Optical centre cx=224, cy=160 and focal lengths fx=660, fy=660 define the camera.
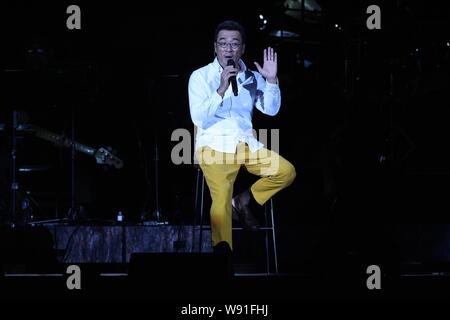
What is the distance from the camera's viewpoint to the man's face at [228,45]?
447 cm

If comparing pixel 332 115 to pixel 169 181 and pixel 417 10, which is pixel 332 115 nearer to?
pixel 417 10

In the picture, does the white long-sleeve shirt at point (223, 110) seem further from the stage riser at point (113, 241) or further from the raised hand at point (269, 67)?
the stage riser at point (113, 241)

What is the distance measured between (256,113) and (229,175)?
1.86m

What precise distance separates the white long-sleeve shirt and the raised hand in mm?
56

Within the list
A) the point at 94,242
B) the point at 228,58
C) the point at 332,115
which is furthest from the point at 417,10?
the point at 94,242

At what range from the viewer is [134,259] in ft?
9.87

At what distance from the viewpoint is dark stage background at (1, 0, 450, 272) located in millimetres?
5707

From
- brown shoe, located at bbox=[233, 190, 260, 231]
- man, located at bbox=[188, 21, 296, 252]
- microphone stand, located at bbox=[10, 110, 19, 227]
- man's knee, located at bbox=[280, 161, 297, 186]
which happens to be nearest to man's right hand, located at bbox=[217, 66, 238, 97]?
man, located at bbox=[188, 21, 296, 252]

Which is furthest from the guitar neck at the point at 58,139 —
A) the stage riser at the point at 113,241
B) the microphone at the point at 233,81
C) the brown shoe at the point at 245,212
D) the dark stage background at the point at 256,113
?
the microphone at the point at 233,81

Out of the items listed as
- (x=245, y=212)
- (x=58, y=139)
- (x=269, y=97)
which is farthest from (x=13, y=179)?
(x=269, y=97)

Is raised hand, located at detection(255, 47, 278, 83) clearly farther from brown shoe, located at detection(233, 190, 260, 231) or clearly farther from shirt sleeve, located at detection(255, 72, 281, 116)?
brown shoe, located at detection(233, 190, 260, 231)

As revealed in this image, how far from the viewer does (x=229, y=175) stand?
173 inches

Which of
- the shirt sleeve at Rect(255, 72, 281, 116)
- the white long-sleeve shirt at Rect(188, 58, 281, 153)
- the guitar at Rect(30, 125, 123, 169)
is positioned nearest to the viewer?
the white long-sleeve shirt at Rect(188, 58, 281, 153)

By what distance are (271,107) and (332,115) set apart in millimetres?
1919
